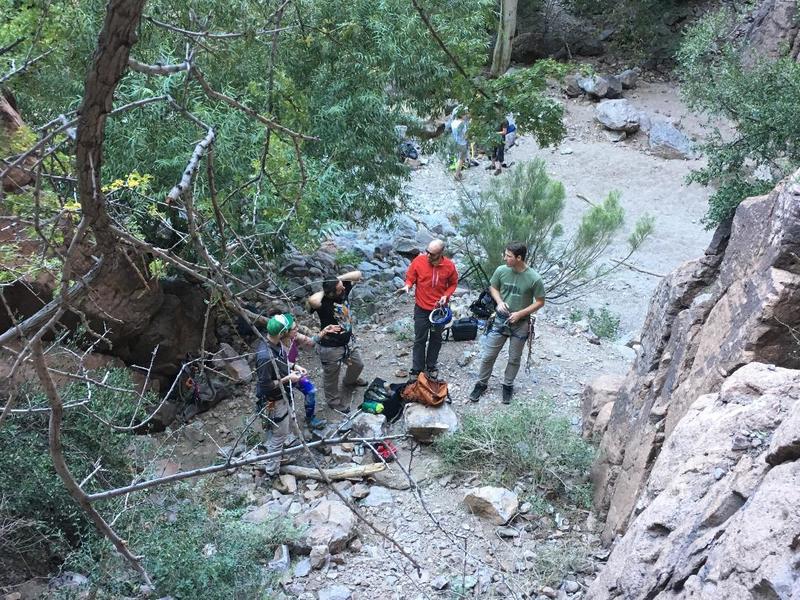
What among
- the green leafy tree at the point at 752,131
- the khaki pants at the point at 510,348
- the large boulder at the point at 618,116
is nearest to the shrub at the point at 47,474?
the khaki pants at the point at 510,348

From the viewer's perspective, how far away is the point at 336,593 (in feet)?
16.7

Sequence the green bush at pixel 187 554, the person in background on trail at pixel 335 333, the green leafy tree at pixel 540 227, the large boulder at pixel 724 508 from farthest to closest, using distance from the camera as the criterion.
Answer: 1. the green leafy tree at pixel 540 227
2. the person in background on trail at pixel 335 333
3. the green bush at pixel 187 554
4. the large boulder at pixel 724 508

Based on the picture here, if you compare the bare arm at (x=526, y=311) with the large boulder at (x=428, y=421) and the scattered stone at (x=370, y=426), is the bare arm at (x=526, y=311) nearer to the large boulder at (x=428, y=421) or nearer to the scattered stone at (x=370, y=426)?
the large boulder at (x=428, y=421)

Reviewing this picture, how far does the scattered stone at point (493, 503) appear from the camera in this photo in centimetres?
560

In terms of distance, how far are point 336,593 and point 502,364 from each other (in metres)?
3.88

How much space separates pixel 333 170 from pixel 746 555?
6541 mm

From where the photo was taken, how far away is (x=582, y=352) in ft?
29.9

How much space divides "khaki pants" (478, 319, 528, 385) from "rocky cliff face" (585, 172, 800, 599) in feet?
3.57

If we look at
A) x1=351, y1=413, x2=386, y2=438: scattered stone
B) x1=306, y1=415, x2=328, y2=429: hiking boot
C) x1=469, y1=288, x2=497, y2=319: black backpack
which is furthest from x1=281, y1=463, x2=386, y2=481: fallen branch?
x1=469, y1=288, x2=497, y2=319: black backpack

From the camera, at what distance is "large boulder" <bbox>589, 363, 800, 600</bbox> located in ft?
8.85

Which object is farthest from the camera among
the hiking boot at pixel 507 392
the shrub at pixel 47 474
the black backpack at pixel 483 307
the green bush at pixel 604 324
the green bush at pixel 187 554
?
the green bush at pixel 604 324

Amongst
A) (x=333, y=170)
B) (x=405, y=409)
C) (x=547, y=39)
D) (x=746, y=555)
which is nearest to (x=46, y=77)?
(x=333, y=170)

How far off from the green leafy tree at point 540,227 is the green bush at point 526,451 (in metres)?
4.70

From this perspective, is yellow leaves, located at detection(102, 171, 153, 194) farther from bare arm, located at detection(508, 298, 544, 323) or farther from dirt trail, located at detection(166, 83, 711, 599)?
bare arm, located at detection(508, 298, 544, 323)
